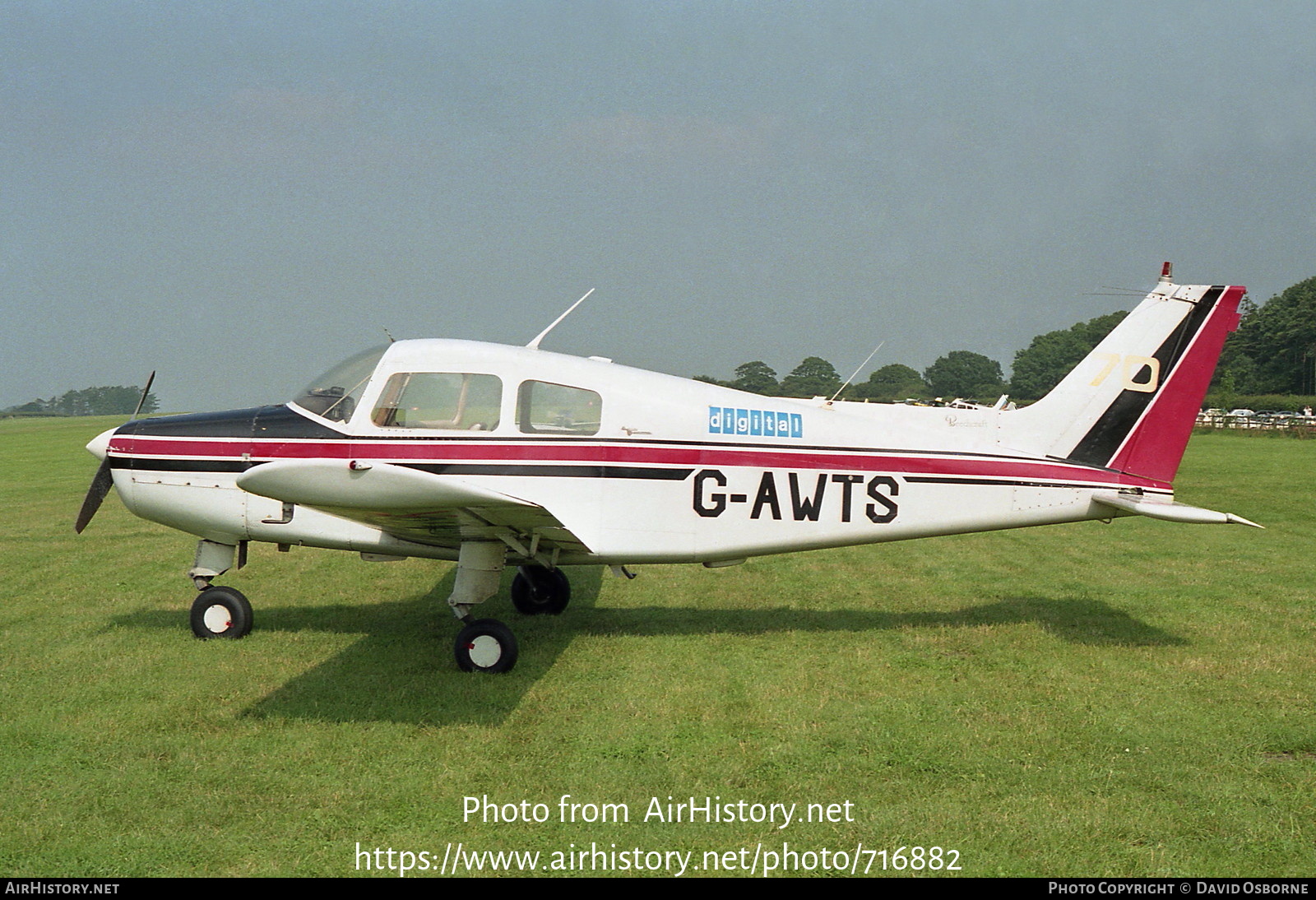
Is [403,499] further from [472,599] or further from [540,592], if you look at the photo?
[540,592]

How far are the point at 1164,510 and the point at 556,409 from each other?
4648 millimetres

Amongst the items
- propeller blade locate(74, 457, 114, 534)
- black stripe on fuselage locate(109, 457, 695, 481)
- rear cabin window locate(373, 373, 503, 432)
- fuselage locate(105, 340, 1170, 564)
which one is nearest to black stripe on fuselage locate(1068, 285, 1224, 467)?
fuselage locate(105, 340, 1170, 564)

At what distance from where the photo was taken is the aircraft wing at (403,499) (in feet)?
15.9

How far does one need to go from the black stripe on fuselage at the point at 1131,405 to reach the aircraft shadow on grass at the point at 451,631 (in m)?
1.52

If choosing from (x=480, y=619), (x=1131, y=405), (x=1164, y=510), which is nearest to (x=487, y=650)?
(x=480, y=619)

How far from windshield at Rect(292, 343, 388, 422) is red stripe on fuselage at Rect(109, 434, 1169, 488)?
251 millimetres

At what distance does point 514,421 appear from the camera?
6.82 metres

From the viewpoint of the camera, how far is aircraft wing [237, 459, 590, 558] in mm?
4859

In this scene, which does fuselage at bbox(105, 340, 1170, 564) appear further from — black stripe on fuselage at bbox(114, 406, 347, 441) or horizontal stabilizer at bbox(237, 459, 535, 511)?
horizontal stabilizer at bbox(237, 459, 535, 511)

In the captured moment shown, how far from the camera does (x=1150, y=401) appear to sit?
7.49 meters

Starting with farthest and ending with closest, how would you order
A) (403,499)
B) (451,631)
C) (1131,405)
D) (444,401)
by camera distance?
1. (451,631)
2. (1131,405)
3. (444,401)
4. (403,499)
